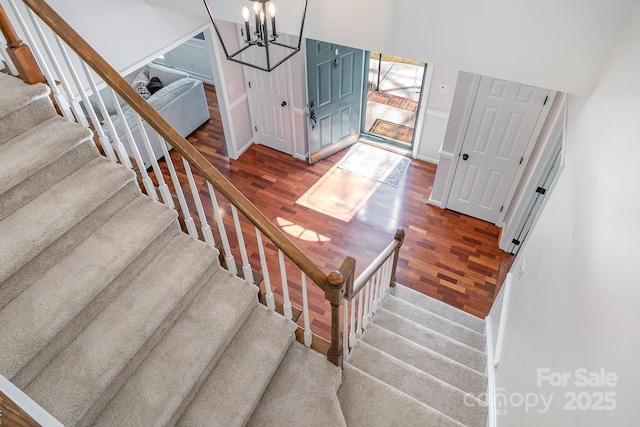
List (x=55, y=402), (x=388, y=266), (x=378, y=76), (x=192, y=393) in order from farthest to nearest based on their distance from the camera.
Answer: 1. (x=378, y=76)
2. (x=388, y=266)
3. (x=192, y=393)
4. (x=55, y=402)

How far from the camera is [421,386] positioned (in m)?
2.71

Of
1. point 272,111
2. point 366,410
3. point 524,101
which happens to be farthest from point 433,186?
point 366,410

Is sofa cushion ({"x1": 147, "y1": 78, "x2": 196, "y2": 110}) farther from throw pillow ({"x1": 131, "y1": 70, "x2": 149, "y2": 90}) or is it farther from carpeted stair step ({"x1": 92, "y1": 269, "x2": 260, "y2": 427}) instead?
carpeted stair step ({"x1": 92, "y1": 269, "x2": 260, "y2": 427})

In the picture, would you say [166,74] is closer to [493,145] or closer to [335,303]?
[493,145]

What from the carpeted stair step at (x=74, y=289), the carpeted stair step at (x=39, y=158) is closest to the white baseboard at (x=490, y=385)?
the carpeted stair step at (x=74, y=289)

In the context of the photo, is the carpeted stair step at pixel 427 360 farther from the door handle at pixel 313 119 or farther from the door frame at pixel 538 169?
the door handle at pixel 313 119

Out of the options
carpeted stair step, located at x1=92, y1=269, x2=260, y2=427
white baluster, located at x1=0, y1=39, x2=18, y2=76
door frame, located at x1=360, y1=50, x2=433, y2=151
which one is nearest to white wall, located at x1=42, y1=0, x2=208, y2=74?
white baluster, located at x1=0, y1=39, x2=18, y2=76

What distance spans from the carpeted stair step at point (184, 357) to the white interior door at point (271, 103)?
12.0ft

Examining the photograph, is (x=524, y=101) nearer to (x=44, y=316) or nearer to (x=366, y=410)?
(x=366, y=410)

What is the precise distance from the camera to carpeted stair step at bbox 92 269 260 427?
1.78 metres

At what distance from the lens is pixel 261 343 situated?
222cm

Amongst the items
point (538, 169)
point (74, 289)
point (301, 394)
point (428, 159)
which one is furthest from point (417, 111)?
point (74, 289)

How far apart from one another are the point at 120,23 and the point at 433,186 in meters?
3.82

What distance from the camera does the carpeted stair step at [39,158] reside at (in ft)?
6.16
